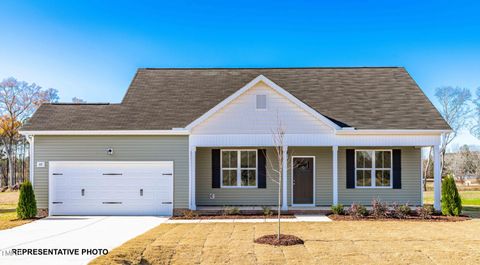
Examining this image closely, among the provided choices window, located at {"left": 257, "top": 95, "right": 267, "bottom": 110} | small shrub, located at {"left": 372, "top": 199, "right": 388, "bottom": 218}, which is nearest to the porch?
small shrub, located at {"left": 372, "top": 199, "right": 388, "bottom": 218}

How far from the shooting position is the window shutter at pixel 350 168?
16328mm

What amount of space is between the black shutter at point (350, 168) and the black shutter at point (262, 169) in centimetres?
345

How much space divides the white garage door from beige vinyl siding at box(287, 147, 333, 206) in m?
5.06

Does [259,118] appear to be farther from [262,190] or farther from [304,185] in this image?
[304,185]

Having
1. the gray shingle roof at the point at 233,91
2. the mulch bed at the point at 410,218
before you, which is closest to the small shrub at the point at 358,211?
the mulch bed at the point at 410,218

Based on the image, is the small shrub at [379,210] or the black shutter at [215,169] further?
the black shutter at [215,169]

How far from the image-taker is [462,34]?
76.1 ft

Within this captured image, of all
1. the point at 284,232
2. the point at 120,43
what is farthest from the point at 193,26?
the point at 284,232

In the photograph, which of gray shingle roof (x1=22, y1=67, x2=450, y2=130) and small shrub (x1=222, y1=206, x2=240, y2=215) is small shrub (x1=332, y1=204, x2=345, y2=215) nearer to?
gray shingle roof (x1=22, y1=67, x2=450, y2=130)

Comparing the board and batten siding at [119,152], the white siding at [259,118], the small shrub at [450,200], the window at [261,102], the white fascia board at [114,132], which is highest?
the window at [261,102]

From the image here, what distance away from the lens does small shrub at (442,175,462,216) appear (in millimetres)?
14906

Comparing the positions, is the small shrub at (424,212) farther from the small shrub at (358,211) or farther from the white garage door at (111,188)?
the white garage door at (111,188)

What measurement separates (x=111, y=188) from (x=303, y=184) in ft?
25.7

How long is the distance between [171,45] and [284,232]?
16.2 meters
